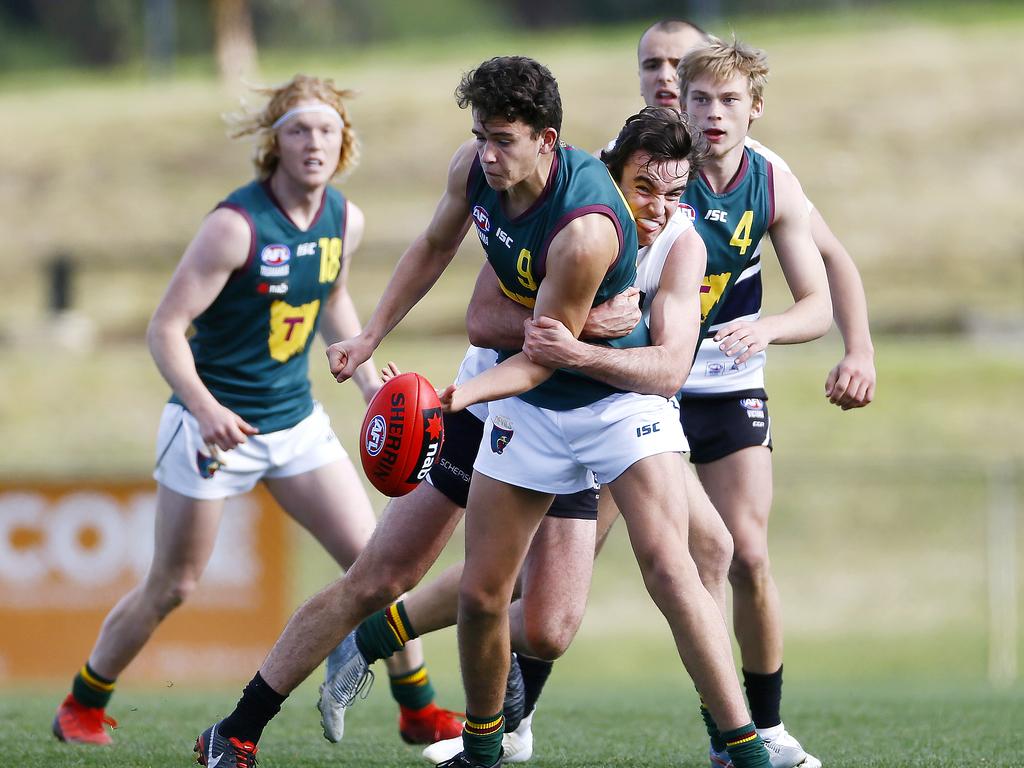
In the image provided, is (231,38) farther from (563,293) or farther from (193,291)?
(563,293)

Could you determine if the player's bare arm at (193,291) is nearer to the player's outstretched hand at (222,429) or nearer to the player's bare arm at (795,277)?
the player's outstretched hand at (222,429)

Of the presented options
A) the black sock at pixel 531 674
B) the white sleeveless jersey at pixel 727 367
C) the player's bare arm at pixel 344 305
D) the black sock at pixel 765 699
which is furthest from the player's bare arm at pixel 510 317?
the black sock at pixel 765 699

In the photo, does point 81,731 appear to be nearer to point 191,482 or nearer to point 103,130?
point 191,482

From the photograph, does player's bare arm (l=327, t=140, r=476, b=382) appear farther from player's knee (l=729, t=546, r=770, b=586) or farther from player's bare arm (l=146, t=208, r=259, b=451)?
player's knee (l=729, t=546, r=770, b=586)

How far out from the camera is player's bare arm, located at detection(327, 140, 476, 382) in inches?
176

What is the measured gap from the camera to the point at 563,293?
4012mm

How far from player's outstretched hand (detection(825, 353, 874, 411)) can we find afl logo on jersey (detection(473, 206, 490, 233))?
1202 millimetres

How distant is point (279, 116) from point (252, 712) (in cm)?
228

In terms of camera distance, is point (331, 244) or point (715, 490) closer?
point (715, 490)

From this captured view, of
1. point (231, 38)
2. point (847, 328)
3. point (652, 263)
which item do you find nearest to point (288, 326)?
point (652, 263)

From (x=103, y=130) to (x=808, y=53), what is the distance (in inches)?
561

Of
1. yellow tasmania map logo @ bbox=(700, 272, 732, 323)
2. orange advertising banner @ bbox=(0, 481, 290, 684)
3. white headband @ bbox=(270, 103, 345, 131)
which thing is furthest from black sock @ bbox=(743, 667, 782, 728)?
orange advertising banner @ bbox=(0, 481, 290, 684)

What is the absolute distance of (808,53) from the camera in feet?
101

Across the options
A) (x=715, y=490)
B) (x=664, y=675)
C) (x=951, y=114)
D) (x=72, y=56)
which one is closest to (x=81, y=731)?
(x=715, y=490)
